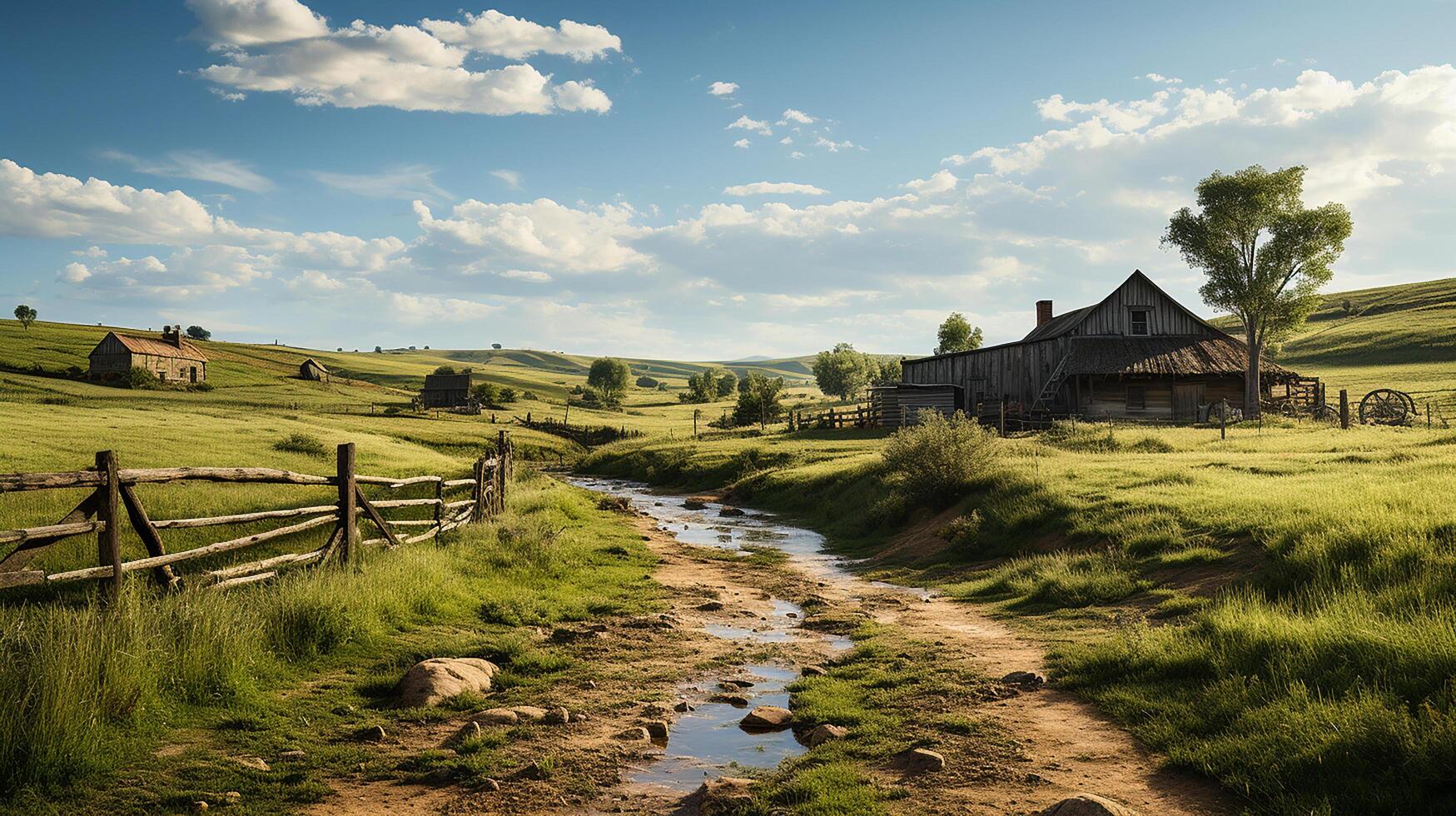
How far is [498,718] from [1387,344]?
3999 inches

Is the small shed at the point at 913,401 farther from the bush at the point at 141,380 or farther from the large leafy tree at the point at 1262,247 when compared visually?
the bush at the point at 141,380

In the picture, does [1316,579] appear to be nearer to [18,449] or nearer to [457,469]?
[457,469]

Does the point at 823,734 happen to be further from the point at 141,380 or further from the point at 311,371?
the point at 311,371

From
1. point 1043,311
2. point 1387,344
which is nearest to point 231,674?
point 1043,311

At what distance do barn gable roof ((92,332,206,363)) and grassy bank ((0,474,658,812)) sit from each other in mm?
85555

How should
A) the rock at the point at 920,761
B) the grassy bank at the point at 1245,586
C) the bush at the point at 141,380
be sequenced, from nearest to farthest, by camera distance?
the grassy bank at the point at 1245,586 < the rock at the point at 920,761 < the bush at the point at 141,380

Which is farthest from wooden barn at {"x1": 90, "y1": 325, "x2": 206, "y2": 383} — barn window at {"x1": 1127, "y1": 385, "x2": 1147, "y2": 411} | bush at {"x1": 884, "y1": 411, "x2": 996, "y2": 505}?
barn window at {"x1": 1127, "y1": 385, "x2": 1147, "y2": 411}

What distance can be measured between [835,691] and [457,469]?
21.6m

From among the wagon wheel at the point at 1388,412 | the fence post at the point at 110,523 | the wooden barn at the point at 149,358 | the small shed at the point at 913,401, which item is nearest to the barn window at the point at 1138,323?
the small shed at the point at 913,401

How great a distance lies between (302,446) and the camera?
2969 centimetres

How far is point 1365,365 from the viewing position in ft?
254

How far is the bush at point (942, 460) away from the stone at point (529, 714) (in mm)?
16875

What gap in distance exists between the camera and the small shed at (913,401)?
53969 millimetres

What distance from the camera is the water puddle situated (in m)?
7.40
